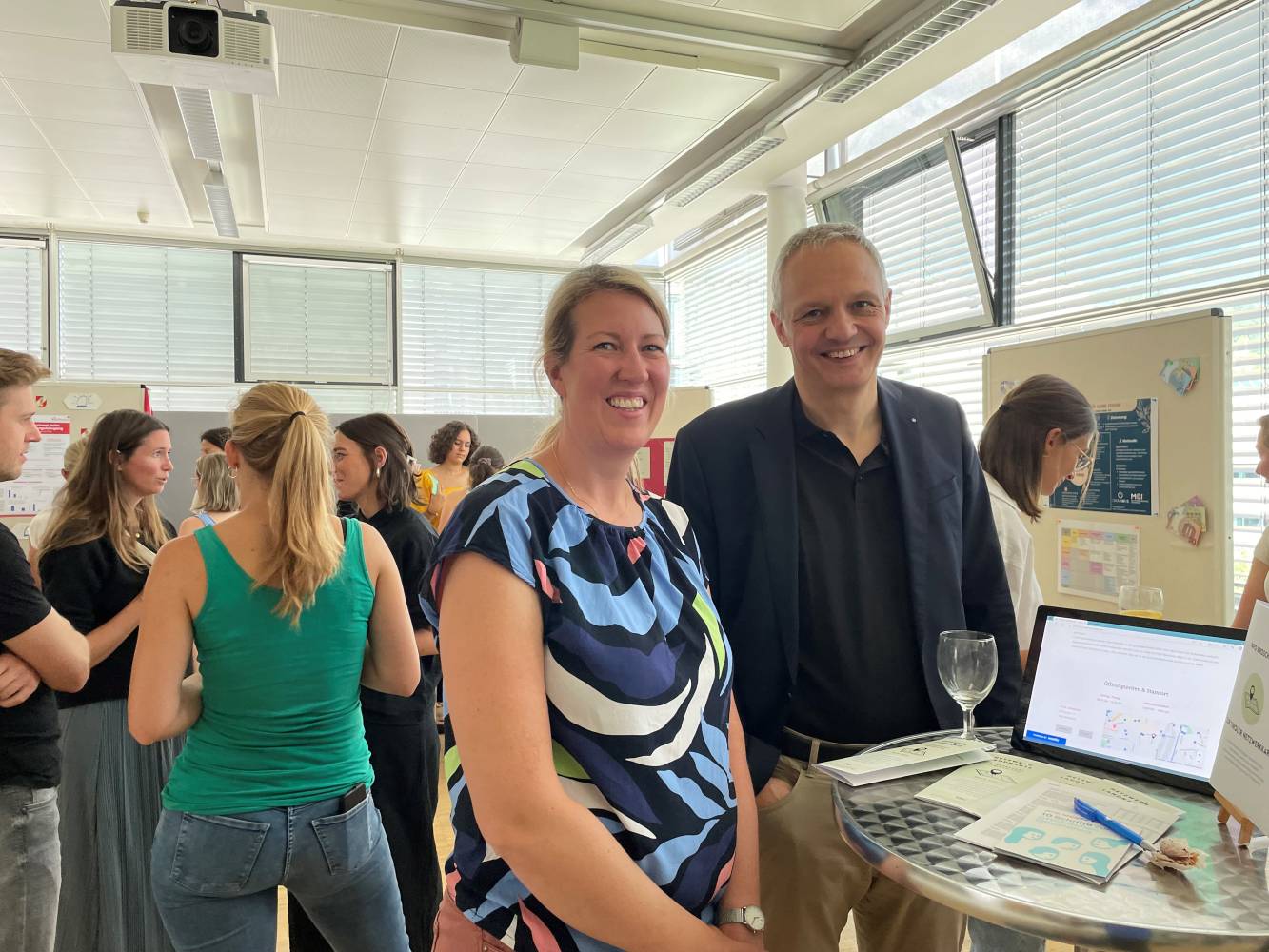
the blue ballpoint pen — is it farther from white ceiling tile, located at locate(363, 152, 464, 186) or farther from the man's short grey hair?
white ceiling tile, located at locate(363, 152, 464, 186)

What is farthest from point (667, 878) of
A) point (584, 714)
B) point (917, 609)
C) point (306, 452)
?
point (306, 452)

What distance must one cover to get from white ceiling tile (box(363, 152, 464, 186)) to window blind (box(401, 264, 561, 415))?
2108 millimetres

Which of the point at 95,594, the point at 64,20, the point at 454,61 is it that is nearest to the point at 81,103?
the point at 64,20

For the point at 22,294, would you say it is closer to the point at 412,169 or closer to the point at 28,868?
the point at 412,169

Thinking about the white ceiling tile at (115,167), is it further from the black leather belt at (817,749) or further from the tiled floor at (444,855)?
the black leather belt at (817,749)

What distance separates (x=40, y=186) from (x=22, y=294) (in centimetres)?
136

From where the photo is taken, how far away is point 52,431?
5781 millimetres

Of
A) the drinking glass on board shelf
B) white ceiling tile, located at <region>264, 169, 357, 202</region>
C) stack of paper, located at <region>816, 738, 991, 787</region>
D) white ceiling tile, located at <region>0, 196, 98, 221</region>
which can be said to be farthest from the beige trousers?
white ceiling tile, located at <region>0, 196, 98, 221</region>

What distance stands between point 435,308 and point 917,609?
664cm

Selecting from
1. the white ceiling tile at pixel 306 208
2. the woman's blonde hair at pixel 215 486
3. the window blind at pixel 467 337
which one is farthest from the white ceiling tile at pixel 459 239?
the woman's blonde hair at pixel 215 486

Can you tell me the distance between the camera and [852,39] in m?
3.97

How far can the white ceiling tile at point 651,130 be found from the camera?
4551 millimetres

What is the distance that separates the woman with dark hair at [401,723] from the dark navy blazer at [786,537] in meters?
0.90

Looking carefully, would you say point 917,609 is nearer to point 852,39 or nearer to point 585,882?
point 585,882
